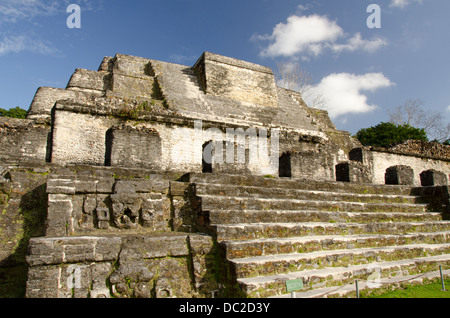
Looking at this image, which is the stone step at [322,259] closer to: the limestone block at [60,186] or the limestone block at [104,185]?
the limestone block at [104,185]

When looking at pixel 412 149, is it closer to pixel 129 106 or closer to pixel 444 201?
pixel 444 201

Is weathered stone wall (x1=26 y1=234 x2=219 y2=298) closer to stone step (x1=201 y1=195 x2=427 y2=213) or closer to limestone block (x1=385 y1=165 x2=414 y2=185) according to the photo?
stone step (x1=201 y1=195 x2=427 y2=213)

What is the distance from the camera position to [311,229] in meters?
4.28

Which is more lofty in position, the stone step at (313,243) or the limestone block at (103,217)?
the limestone block at (103,217)

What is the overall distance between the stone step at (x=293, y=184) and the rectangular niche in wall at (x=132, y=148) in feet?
3.60

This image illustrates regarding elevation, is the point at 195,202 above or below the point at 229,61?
below

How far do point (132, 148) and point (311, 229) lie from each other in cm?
318

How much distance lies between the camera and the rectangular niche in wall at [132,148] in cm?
541

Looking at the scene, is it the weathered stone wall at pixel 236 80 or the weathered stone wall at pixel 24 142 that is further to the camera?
the weathered stone wall at pixel 236 80

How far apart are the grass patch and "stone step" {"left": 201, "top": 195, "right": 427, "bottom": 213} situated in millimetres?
1768

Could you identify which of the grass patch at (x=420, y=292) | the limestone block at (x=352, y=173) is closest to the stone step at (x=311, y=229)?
the grass patch at (x=420, y=292)

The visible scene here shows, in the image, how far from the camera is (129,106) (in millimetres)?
7156
